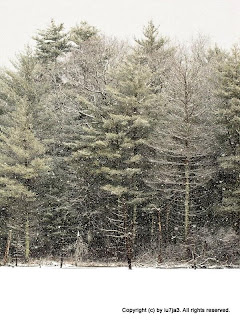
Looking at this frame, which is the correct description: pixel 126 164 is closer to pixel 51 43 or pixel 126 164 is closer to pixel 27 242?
pixel 27 242

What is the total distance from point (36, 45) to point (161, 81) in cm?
1212

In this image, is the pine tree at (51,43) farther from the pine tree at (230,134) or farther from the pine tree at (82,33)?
the pine tree at (230,134)

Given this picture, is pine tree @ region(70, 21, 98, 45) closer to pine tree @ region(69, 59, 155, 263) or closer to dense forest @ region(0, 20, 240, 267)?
dense forest @ region(0, 20, 240, 267)

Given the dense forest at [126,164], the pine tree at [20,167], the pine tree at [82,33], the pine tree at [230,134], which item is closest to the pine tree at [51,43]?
the pine tree at [82,33]

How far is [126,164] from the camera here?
23.2 metres
